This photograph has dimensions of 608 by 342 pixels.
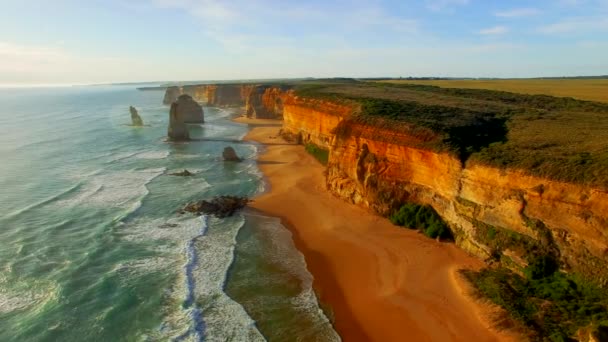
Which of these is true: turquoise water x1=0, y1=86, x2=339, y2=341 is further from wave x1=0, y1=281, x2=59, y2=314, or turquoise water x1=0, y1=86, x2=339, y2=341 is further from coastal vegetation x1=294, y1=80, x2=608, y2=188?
coastal vegetation x1=294, y1=80, x2=608, y2=188

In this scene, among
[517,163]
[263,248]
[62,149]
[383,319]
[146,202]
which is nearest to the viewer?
[383,319]

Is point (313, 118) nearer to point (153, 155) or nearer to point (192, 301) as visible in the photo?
point (153, 155)

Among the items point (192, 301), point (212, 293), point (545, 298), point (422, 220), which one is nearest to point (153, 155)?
point (212, 293)

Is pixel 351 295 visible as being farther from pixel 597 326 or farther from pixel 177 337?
pixel 597 326

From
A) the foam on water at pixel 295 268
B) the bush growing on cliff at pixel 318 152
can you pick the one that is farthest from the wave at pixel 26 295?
the bush growing on cliff at pixel 318 152

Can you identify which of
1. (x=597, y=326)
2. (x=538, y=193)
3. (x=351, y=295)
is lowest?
(x=351, y=295)

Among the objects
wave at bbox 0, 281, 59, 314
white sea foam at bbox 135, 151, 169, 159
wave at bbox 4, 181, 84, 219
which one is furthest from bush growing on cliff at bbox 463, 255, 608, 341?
white sea foam at bbox 135, 151, 169, 159

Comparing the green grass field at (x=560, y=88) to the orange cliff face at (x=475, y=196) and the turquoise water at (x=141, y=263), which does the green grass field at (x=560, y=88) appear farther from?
the turquoise water at (x=141, y=263)

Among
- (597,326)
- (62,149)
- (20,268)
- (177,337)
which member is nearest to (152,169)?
(62,149)
